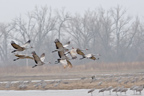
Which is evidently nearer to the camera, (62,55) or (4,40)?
(62,55)

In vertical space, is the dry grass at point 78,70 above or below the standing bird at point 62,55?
below

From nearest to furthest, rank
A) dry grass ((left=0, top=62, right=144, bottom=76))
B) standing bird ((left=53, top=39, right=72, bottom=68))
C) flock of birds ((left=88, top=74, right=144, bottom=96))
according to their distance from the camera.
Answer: standing bird ((left=53, top=39, right=72, bottom=68)), flock of birds ((left=88, top=74, right=144, bottom=96)), dry grass ((left=0, top=62, right=144, bottom=76))

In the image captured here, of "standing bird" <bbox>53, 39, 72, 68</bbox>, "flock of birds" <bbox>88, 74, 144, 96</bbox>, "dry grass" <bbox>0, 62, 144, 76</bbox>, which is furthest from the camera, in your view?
Result: "dry grass" <bbox>0, 62, 144, 76</bbox>

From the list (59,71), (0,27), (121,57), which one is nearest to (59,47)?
(59,71)

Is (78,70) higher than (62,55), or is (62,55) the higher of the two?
(62,55)

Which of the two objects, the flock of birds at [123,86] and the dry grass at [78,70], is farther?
the dry grass at [78,70]

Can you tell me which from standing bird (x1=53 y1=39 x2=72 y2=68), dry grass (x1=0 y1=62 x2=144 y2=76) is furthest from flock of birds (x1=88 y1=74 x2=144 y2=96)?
dry grass (x1=0 y1=62 x2=144 y2=76)

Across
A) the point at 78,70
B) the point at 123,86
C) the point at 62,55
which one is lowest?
the point at 78,70

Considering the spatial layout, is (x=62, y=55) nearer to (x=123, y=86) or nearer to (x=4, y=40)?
(x=123, y=86)

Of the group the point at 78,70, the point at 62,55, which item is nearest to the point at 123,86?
the point at 62,55

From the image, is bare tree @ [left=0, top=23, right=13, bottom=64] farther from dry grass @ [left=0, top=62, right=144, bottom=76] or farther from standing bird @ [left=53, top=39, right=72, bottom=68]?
standing bird @ [left=53, top=39, right=72, bottom=68]

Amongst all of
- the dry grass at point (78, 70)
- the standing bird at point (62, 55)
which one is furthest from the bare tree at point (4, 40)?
the standing bird at point (62, 55)

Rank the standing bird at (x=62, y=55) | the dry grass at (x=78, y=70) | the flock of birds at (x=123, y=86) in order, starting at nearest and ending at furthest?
1. the standing bird at (x=62, y=55)
2. the flock of birds at (x=123, y=86)
3. the dry grass at (x=78, y=70)

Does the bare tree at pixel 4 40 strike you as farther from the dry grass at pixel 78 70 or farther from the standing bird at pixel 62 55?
the standing bird at pixel 62 55
